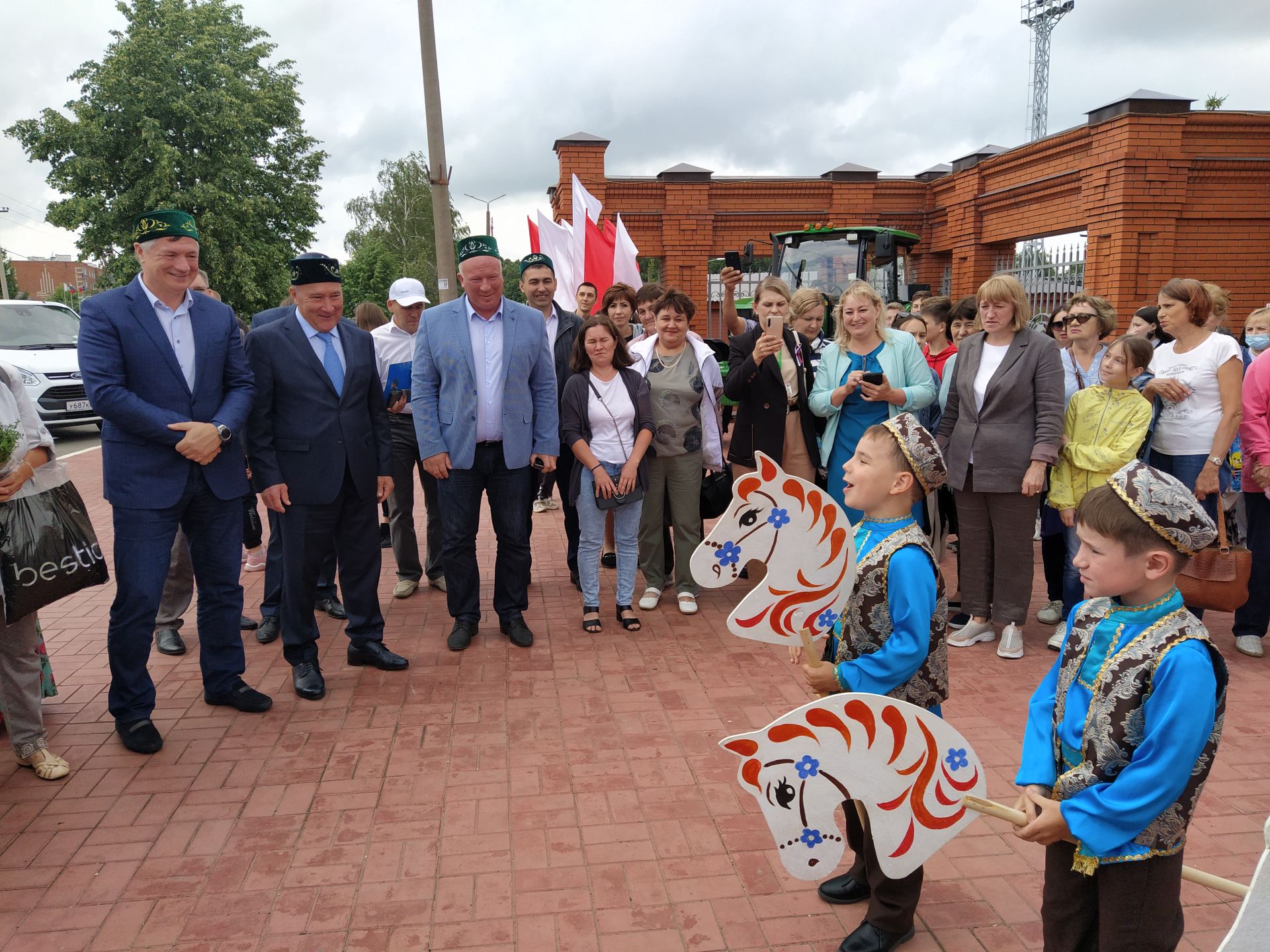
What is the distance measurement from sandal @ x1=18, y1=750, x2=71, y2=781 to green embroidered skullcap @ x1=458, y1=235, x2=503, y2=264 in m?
3.09

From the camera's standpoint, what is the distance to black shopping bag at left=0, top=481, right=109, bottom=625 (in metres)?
3.39

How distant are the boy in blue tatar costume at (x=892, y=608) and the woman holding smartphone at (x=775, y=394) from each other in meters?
2.93

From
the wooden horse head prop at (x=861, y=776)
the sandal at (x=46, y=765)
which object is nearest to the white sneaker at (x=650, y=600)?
the sandal at (x=46, y=765)

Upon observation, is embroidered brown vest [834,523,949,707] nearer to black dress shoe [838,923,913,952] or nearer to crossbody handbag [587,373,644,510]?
black dress shoe [838,923,913,952]

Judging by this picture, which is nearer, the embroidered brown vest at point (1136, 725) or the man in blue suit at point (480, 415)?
the embroidered brown vest at point (1136, 725)

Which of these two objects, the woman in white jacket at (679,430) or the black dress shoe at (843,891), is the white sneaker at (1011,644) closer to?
the woman in white jacket at (679,430)

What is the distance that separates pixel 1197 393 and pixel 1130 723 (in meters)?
3.78

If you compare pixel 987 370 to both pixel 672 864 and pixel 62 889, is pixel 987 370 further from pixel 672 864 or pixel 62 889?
pixel 62 889

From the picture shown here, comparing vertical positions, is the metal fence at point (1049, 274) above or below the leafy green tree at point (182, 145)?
below

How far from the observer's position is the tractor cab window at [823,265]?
12.6 metres

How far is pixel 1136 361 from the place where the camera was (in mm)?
4551

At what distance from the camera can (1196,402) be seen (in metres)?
4.79

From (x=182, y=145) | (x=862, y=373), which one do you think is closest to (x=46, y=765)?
(x=862, y=373)

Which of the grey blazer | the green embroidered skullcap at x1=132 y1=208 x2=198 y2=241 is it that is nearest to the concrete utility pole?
the green embroidered skullcap at x1=132 y1=208 x2=198 y2=241
